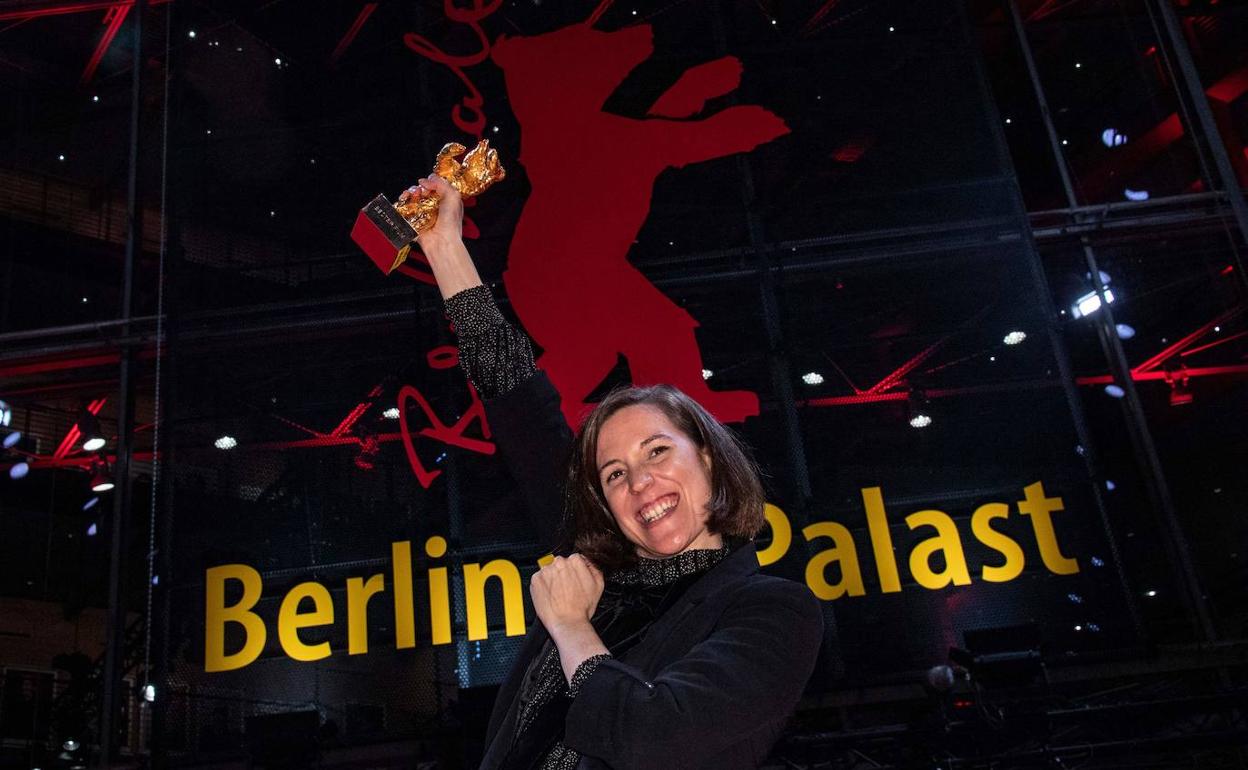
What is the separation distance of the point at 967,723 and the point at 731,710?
4074 millimetres

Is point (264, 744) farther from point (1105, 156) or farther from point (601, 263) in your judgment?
point (1105, 156)

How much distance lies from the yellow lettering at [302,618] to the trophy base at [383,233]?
443cm

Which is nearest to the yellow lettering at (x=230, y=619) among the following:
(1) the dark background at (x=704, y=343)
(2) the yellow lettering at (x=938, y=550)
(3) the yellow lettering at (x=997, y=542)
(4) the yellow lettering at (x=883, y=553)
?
(1) the dark background at (x=704, y=343)

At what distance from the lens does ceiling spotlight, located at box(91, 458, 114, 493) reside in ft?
37.2

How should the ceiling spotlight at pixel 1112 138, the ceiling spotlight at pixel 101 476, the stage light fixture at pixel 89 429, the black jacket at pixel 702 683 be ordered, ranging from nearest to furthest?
the black jacket at pixel 702 683 < the stage light fixture at pixel 89 429 < the ceiling spotlight at pixel 101 476 < the ceiling spotlight at pixel 1112 138

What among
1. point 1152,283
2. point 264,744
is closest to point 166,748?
point 264,744

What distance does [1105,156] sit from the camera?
12805 millimetres

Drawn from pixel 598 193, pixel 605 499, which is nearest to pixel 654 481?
pixel 605 499

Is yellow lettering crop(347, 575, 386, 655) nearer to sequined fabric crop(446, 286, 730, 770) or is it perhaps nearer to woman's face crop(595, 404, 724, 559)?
sequined fabric crop(446, 286, 730, 770)

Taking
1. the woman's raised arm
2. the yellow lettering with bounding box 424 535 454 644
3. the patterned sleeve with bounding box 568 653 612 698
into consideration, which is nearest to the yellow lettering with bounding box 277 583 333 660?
the yellow lettering with bounding box 424 535 454 644

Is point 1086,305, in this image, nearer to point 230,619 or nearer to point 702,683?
point 230,619

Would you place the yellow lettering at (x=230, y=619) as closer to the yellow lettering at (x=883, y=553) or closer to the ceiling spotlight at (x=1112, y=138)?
the yellow lettering at (x=883, y=553)

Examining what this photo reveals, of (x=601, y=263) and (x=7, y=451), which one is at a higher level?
(x=7, y=451)

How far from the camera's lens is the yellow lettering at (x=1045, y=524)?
18.8 feet
